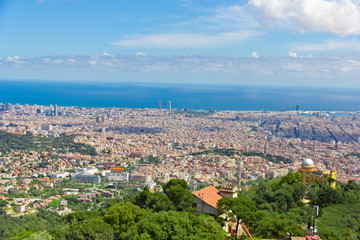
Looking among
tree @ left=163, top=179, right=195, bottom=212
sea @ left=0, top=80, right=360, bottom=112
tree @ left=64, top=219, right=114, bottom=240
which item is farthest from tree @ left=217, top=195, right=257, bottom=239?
sea @ left=0, top=80, right=360, bottom=112

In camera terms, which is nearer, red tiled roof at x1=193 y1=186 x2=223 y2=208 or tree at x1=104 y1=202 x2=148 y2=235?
tree at x1=104 y1=202 x2=148 y2=235

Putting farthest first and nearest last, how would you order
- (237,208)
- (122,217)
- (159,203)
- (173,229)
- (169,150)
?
(169,150), (159,203), (237,208), (122,217), (173,229)

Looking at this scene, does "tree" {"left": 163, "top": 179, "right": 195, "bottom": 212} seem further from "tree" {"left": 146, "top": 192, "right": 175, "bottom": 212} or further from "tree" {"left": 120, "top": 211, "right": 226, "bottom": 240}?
"tree" {"left": 120, "top": 211, "right": 226, "bottom": 240}

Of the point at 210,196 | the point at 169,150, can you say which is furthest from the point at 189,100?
the point at 210,196

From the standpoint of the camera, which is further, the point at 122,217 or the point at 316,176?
the point at 316,176

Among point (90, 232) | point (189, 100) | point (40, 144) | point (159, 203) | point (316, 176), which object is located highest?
point (189, 100)

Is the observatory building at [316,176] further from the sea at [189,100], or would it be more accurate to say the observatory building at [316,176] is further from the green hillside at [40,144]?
the sea at [189,100]

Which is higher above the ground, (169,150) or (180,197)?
(180,197)

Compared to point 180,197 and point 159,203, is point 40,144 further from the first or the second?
point 159,203

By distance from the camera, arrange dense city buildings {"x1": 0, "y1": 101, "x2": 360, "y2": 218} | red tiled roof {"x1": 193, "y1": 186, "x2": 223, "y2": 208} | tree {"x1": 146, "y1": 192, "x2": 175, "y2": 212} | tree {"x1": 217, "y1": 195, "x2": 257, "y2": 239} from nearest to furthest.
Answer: tree {"x1": 217, "y1": 195, "x2": 257, "y2": 239} → tree {"x1": 146, "y1": 192, "x2": 175, "y2": 212} → red tiled roof {"x1": 193, "y1": 186, "x2": 223, "y2": 208} → dense city buildings {"x1": 0, "y1": 101, "x2": 360, "y2": 218}
